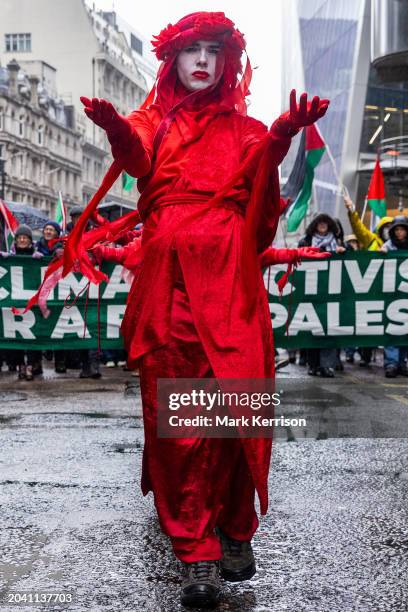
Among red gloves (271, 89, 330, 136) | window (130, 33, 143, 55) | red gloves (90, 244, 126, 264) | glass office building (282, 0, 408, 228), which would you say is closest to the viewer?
red gloves (271, 89, 330, 136)

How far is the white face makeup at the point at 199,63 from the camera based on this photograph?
384 cm

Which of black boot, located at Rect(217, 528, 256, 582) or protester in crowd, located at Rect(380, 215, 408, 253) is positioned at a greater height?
protester in crowd, located at Rect(380, 215, 408, 253)

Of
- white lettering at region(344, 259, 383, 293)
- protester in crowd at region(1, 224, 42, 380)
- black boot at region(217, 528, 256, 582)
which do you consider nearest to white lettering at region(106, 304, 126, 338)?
protester in crowd at region(1, 224, 42, 380)

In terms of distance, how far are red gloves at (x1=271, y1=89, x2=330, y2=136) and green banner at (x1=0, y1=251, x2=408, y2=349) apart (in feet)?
27.4

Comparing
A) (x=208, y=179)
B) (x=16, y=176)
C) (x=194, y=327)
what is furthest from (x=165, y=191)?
(x=16, y=176)

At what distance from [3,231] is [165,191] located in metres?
9.83

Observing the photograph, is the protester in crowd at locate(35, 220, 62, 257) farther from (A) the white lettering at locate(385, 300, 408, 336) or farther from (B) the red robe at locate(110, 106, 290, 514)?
(B) the red robe at locate(110, 106, 290, 514)

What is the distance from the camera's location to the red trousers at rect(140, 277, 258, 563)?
134 inches

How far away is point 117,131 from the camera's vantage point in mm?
3393

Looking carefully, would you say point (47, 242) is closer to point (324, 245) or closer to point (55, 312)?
point (55, 312)

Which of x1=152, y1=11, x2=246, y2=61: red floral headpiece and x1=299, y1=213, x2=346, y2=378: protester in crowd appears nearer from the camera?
x1=152, y1=11, x2=246, y2=61: red floral headpiece

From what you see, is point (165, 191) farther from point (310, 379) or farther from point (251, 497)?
point (310, 379)

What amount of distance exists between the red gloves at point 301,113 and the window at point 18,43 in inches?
3380

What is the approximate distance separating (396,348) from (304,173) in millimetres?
3531
